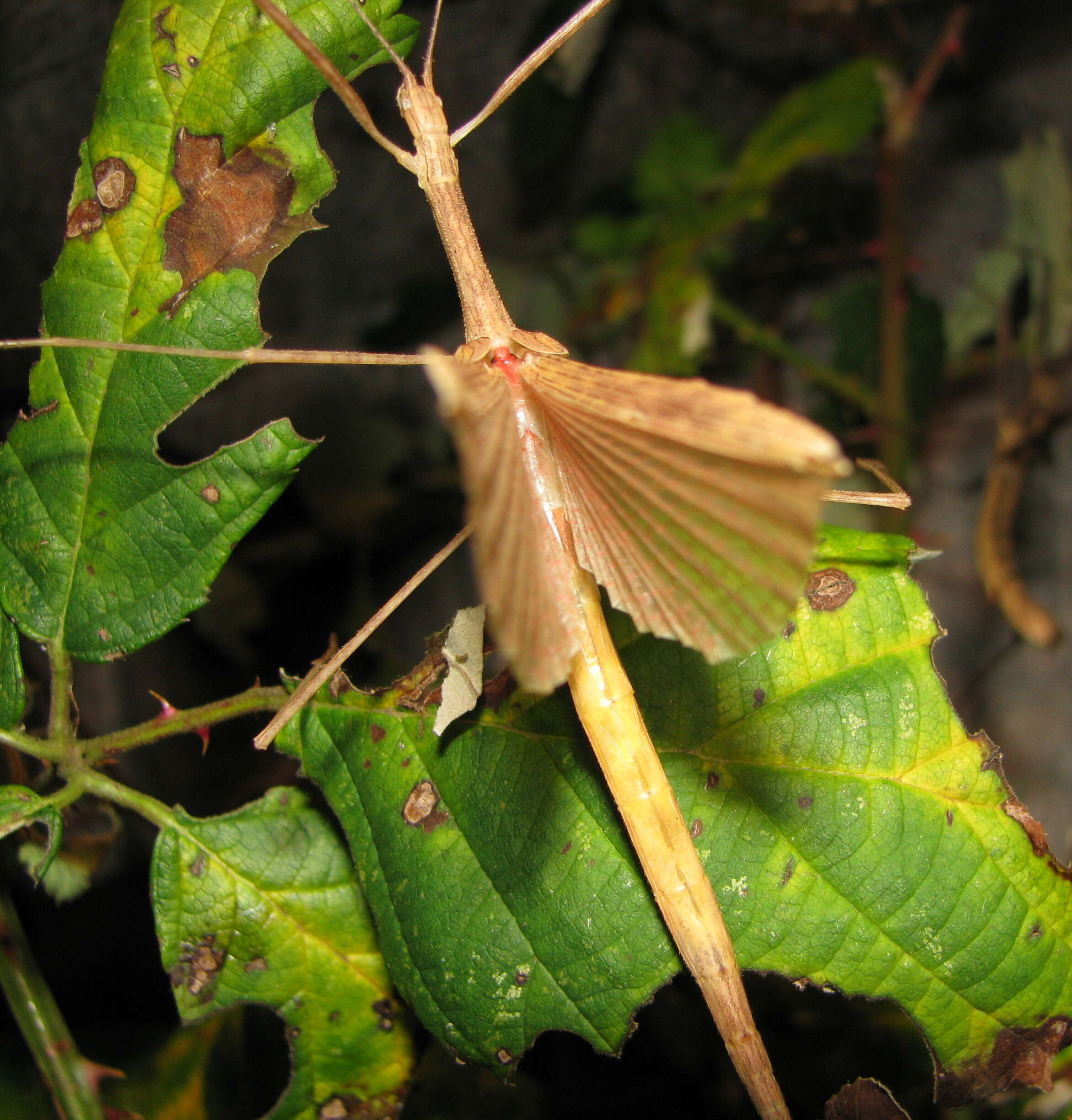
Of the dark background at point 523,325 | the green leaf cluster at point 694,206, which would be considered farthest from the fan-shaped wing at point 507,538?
the green leaf cluster at point 694,206

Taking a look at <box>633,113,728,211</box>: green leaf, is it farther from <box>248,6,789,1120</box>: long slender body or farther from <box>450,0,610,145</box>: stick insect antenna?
<box>248,6,789,1120</box>: long slender body

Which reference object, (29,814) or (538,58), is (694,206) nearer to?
(538,58)

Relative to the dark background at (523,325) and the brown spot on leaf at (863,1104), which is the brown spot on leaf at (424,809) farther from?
the dark background at (523,325)

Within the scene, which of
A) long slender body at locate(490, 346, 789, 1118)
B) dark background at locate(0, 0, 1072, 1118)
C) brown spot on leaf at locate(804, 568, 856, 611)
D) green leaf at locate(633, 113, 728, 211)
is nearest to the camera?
long slender body at locate(490, 346, 789, 1118)

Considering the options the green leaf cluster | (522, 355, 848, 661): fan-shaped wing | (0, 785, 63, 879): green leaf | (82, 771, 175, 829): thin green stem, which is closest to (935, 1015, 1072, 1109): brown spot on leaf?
(522, 355, 848, 661): fan-shaped wing

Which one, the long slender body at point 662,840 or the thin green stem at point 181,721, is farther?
the thin green stem at point 181,721

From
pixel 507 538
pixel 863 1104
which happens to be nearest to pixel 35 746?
pixel 507 538
